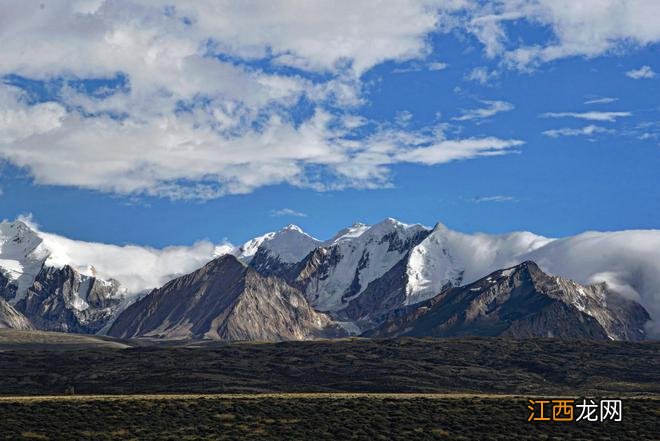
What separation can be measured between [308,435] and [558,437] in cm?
2980

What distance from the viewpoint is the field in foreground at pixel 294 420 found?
131 metres

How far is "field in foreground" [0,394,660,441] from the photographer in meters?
131

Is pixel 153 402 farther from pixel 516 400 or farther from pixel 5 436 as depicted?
pixel 516 400

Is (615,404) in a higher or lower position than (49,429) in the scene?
higher

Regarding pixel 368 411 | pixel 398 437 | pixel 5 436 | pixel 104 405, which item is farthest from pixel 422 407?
pixel 5 436

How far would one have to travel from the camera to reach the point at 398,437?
13038 cm

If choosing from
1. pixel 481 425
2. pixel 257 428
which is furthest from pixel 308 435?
pixel 481 425

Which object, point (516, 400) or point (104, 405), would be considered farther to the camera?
point (516, 400)

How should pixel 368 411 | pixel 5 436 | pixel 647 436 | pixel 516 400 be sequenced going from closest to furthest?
pixel 5 436 → pixel 647 436 → pixel 368 411 → pixel 516 400

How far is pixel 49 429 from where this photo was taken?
130 metres

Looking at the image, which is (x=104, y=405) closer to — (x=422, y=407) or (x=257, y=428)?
(x=257, y=428)

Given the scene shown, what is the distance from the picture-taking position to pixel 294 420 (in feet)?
456

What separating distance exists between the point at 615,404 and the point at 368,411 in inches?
1286

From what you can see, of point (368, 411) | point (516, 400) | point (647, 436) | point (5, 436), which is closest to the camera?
point (5, 436)
